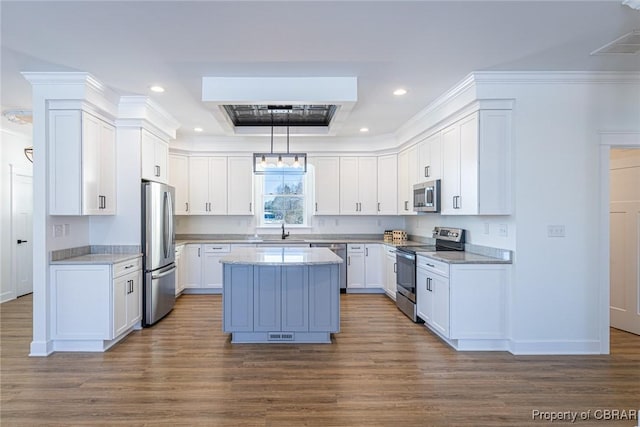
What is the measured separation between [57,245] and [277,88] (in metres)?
2.79

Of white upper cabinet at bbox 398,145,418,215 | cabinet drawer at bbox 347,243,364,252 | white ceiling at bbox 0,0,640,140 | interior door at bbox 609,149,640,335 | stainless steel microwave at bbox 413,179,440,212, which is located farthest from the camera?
cabinet drawer at bbox 347,243,364,252

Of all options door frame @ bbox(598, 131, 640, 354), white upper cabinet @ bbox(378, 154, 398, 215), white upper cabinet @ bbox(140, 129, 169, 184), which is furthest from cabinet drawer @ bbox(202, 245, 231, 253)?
door frame @ bbox(598, 131, 640, 354)

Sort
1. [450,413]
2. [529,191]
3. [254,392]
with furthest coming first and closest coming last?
[529,191] → [254,392] → [450,413]

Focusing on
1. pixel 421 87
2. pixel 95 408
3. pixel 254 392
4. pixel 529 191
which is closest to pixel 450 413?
pixel 254 392

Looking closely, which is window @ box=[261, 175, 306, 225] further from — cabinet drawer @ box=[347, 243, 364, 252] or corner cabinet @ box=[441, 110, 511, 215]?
corner cabinet @ box=[441, 110, 511, 215]

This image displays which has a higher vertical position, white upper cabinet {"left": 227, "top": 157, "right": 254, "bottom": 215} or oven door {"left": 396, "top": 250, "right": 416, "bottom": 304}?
white upper cabinet {"left": 227, "top": 157, "right": 254, "bottom": 215}

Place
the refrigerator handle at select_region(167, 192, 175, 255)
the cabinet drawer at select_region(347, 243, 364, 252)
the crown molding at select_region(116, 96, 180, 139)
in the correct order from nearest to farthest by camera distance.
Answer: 1. the crown molding at select_region(116, 96, 180, 139)
2. the refrigerator handle at select_region(167, 192, 175, 255)
3. the cabinet drawer at select_region(347, 243, 364, 252)

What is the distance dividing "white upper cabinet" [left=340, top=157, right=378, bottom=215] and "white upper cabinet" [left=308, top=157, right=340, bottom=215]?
92 millimetres

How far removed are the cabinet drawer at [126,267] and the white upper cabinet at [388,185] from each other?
13.1 feet

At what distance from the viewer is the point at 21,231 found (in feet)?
19.6

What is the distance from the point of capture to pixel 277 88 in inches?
141

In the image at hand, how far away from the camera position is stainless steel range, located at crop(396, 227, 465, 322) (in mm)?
4523

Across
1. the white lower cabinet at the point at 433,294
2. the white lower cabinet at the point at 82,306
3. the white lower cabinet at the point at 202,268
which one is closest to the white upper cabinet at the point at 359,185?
the white lower cabinet at the point at 433,294

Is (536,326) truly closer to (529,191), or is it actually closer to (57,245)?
(529,191)
